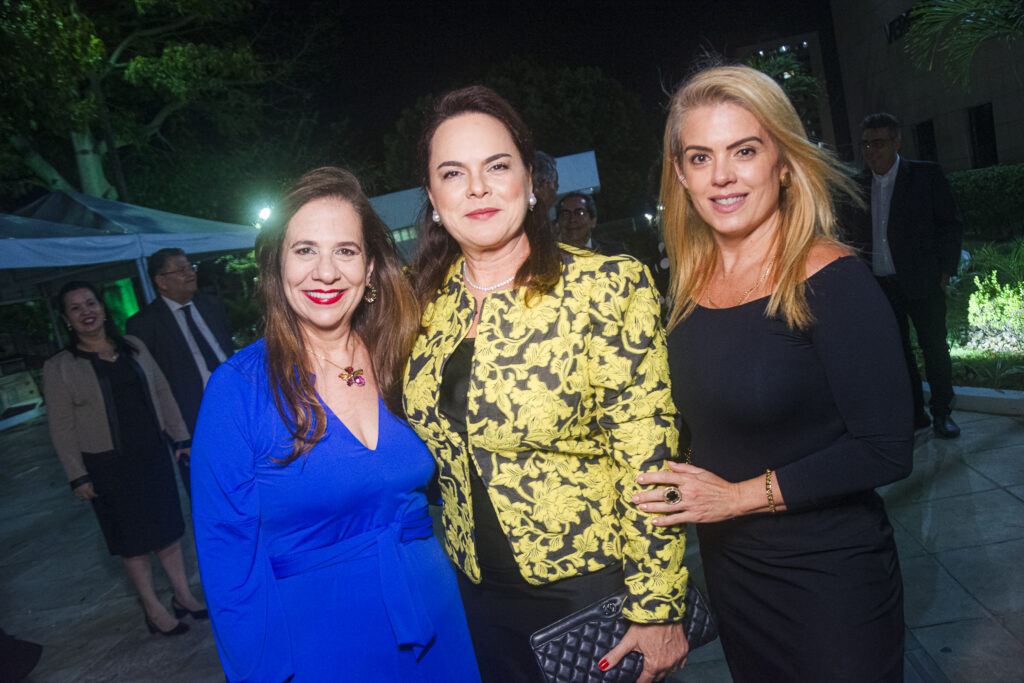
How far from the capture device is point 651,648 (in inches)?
67.8

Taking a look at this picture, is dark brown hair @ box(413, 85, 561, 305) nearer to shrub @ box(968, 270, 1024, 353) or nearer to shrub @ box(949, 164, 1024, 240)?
shrub @ box(968, 270, 1024, 353)

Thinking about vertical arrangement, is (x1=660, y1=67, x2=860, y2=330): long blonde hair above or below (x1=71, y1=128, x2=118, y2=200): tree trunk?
below

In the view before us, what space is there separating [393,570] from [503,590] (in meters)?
0.32

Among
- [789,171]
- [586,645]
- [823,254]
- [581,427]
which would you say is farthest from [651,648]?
[789,171]

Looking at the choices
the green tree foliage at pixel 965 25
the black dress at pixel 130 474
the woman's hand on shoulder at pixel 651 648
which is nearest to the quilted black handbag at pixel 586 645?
the woman's hand on shoulder at pixel 651 648

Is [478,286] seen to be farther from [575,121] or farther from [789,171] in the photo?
[575,121]

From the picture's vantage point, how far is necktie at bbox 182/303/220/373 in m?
5.24

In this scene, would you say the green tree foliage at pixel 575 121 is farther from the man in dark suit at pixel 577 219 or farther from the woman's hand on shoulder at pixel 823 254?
the woman's hand on shoulder at pixel 823 254

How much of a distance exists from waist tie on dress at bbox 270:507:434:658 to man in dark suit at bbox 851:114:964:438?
4.20 meters

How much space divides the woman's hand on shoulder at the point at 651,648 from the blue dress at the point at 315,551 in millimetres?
539

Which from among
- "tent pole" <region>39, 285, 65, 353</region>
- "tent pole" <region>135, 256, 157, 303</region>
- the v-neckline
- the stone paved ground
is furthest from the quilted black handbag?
"tent pole" <region>39, 285, 65, 353</region>

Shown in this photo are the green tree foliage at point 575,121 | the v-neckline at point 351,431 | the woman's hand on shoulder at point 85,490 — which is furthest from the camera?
the green tree foliage at point 575,121

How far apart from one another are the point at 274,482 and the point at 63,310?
328cm

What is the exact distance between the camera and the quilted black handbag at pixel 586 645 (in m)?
1.68
